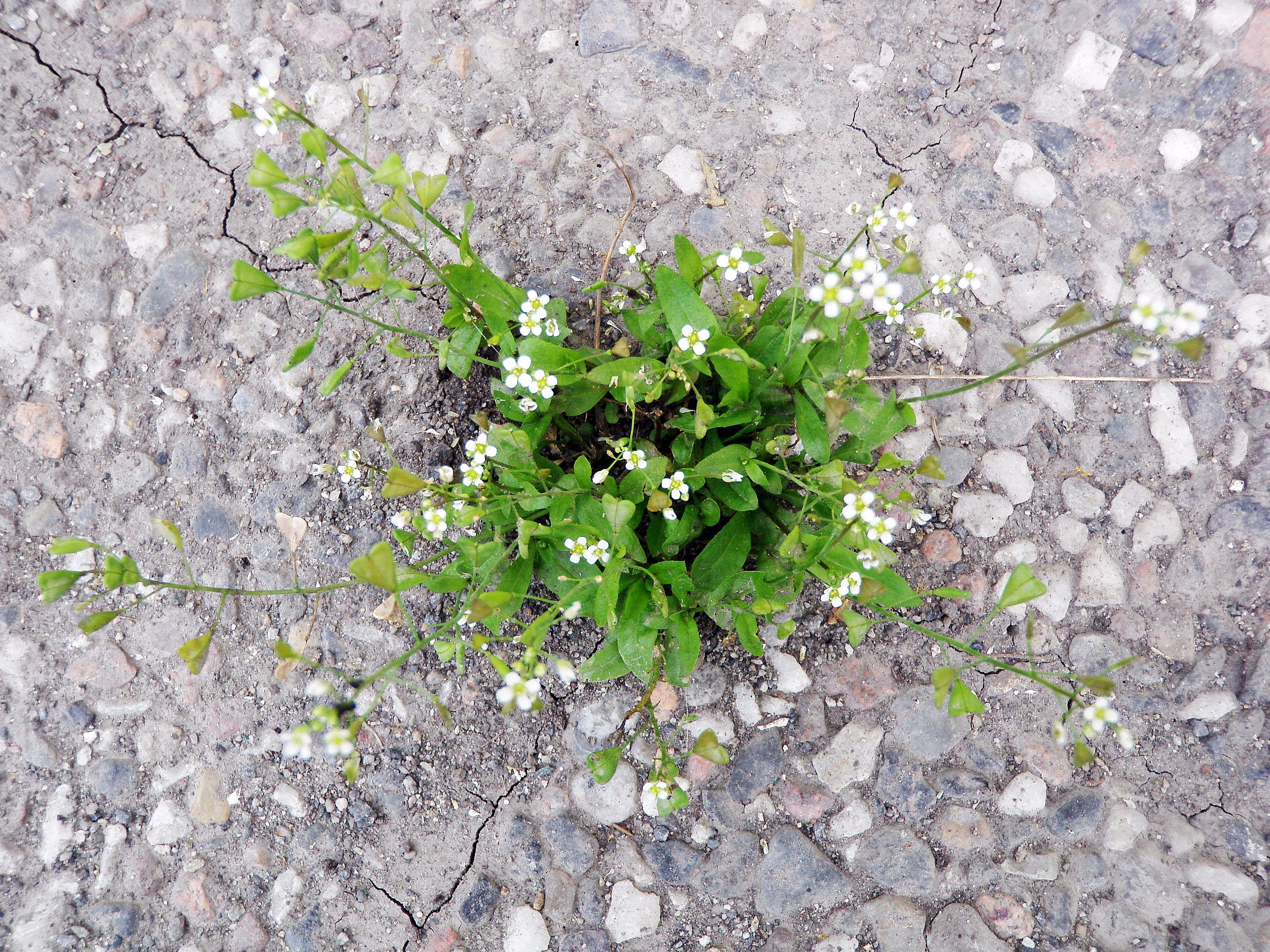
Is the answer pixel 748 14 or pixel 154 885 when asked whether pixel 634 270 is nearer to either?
pixel 748 14

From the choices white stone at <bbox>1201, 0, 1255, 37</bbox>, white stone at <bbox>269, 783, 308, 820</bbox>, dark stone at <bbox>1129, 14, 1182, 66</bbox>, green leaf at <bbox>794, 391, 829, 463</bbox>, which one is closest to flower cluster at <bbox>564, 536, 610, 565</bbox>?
green leaf at <bbox>794, 391, 829, 463</bbox>

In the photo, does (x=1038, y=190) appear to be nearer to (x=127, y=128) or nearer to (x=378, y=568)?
(x=378, y=568)

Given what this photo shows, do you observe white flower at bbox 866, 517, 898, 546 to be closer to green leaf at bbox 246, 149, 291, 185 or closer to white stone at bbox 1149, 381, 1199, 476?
white stone at bbox 1149, 381, 1199, 476

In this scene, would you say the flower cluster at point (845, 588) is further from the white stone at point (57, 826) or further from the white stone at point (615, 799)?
the white stone at point (57, 826)

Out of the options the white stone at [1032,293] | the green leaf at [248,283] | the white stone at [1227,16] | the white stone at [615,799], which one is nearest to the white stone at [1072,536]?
the white stone at [1032,293]

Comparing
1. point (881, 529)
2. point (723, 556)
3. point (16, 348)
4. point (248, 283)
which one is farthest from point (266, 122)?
point (881, 529)

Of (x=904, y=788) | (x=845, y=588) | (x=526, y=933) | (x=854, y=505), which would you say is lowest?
(x=526, y=933)

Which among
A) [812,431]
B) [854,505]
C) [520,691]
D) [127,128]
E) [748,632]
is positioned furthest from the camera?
[127,128]
